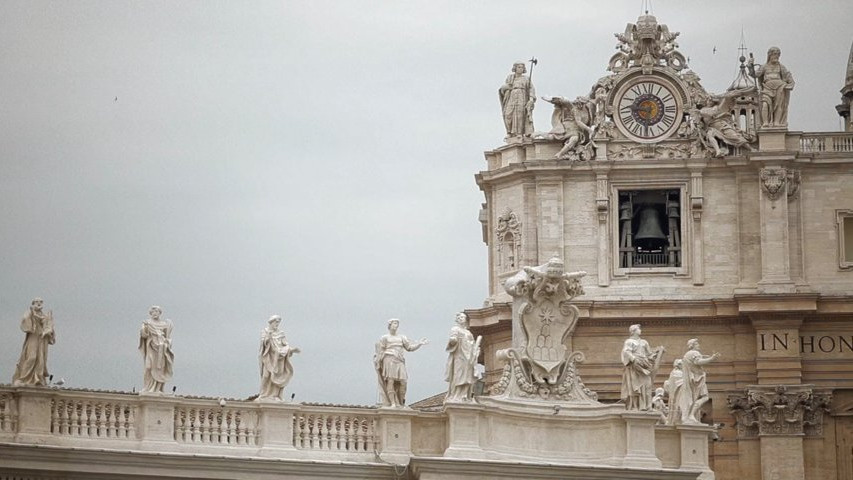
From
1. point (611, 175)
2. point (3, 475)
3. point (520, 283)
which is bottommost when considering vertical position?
point (3, 475)

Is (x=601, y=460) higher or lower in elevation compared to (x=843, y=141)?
lower

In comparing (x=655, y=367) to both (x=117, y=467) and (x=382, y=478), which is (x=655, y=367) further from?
(x=117, y=467)

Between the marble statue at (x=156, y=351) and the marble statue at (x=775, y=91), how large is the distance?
115 ft

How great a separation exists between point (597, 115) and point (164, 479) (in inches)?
1366

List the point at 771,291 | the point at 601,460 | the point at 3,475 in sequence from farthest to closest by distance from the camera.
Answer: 1. the point at 771,291
2. the point at 601,460
3. the point at 3,475

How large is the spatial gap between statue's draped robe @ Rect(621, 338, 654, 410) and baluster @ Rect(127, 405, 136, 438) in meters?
9.46

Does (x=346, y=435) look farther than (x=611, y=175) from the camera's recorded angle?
No

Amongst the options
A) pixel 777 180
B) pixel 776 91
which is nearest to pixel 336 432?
pixel 777 180

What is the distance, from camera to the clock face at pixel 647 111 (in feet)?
290

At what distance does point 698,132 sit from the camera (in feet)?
289

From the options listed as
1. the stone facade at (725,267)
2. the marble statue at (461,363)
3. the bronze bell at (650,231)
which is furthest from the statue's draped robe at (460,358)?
the bronze bell at (650,231)

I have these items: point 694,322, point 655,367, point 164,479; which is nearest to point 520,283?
point 655,367

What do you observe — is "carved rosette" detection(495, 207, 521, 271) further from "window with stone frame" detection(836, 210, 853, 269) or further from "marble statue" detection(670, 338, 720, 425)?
"marble statue" detection(670, 338, 720, 425)

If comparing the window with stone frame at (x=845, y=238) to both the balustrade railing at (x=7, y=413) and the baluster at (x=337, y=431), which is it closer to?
the baluster at (x=337, y=431)
